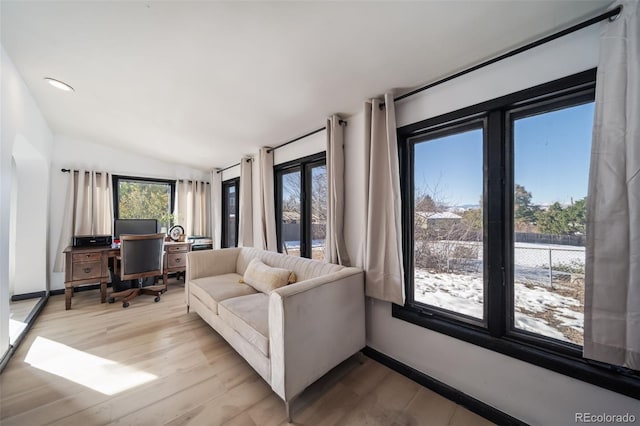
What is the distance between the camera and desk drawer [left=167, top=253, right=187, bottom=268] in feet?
12.7

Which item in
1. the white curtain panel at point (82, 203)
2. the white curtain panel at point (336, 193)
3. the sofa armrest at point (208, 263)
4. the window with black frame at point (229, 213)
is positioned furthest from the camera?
the window with black frame at point (229, 213)

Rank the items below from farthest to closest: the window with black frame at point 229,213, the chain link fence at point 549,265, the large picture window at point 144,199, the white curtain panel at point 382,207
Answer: the window with black frame at point 229,213 → the large picture window at point 144,199 → the white curtain panel at point 382,207 → the chain link fence at point 549,265

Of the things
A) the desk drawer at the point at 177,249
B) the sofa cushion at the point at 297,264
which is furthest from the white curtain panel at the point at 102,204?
the sofa cushion at the point at 297,264

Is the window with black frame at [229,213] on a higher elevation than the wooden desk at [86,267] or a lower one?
higher

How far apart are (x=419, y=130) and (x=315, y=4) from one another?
3.71ft

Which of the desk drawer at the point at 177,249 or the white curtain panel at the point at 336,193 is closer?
the white curtain panel at the point at 336,193

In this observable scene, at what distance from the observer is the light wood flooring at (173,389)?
4.61ft

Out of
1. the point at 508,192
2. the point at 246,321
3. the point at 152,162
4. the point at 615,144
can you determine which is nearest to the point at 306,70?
the point at 508,192

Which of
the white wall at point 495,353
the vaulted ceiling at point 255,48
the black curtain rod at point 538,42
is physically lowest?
the white wall at point 495,353

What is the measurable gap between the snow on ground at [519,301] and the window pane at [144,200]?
478 cm

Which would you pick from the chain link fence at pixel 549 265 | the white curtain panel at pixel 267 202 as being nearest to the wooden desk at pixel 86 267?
the white curtain panel at pixel 267 202

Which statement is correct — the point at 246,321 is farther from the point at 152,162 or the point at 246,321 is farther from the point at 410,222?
the point at 152,162

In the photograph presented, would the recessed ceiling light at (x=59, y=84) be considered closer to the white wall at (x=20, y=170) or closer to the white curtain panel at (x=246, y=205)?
the white wall at (x=20, y=170)

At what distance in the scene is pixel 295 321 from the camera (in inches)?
56.4
